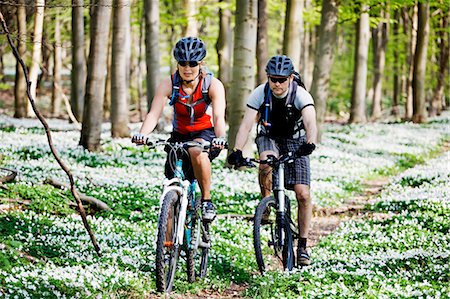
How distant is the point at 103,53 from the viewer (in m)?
17.3

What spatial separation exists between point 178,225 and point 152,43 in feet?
50.4

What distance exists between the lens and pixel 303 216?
28.1 feet

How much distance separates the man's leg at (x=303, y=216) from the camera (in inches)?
332

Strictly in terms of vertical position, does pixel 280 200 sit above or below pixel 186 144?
below

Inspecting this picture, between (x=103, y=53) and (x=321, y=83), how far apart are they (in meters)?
8.48

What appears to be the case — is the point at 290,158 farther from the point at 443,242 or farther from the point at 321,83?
the point at 321,83

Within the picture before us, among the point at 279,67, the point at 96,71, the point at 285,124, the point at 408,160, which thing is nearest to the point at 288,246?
the point at 285,124

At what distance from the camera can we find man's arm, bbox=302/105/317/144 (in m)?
8.00

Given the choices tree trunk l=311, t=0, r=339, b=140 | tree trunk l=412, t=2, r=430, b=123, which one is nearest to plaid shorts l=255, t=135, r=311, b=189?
tree trunk l=311, t=0, r=339, b=140

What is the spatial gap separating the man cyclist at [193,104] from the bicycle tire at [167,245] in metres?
0.61

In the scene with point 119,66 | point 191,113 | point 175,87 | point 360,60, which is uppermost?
point 360,60

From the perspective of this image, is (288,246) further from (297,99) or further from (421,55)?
(421,55)

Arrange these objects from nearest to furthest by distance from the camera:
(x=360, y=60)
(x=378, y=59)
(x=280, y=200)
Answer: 1. (x=280, y=200)
2. (x=360, y=60)
3. (x=378, y=59)

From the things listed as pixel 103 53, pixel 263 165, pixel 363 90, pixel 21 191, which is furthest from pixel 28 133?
pixel 363 90
